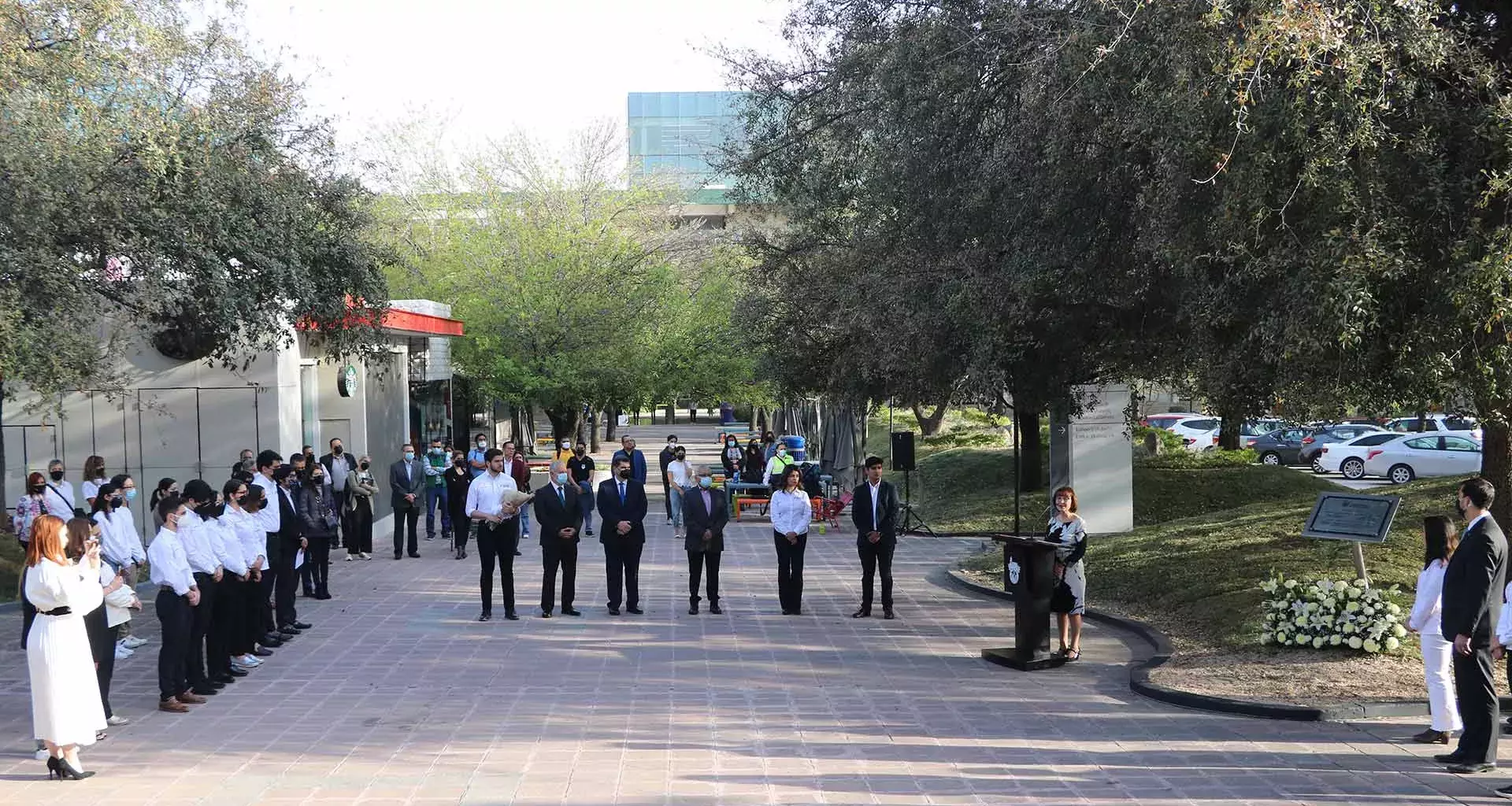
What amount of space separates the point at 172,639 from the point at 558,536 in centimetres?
495

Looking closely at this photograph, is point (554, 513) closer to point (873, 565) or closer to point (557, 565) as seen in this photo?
point (557, 565)

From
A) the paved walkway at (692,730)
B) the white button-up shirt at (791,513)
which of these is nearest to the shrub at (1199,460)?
the paved walkway at (692,730)

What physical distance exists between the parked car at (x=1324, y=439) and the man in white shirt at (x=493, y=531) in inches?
1170

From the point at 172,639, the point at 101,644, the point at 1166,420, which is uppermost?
the point at 1166,420

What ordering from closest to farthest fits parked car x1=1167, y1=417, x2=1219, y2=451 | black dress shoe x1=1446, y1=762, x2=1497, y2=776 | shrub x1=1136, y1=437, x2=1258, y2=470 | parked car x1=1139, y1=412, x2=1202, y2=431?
black dress shoe x1=1446, y1=762, x2=1497, y2=776
shrub x1=1136, y1=437, x2=1258, y2=470
parked car x1=1167, y1=417, x2=1219, y2=451
parked car x1=1139, y1=412, x2=1202, y2=431

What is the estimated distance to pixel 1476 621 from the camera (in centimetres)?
748

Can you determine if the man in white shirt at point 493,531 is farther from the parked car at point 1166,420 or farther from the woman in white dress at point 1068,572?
the parked car at point 1166,420

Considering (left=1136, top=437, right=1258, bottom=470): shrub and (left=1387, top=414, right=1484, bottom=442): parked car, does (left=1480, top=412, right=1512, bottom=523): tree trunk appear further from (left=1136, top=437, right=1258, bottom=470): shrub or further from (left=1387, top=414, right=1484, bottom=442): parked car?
(left=1387, top=414, right=1484, bottom=442): parked car

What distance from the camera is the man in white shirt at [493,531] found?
13906 millimetres

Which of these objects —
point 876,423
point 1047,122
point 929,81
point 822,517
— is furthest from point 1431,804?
point 876,423

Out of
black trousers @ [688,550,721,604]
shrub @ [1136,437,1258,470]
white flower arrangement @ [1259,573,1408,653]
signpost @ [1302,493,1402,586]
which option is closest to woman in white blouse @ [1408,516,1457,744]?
white flower arrangement @ [1259,573,1408,653]

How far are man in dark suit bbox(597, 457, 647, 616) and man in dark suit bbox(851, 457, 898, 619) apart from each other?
2252 millimetres

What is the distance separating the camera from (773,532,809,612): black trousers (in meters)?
14.1

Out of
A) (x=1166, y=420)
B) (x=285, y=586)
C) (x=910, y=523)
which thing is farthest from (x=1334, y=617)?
(x=1166, y=420)
